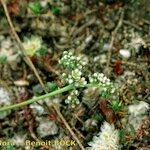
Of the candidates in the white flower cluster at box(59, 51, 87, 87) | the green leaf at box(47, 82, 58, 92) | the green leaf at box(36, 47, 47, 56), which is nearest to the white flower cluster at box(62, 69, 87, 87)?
the white flower cluster at box(59, 51, 87, 87)

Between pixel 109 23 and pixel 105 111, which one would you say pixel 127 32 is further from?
pixel 105 111

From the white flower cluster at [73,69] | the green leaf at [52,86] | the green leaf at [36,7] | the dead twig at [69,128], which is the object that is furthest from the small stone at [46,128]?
the green leaf at [36,7]

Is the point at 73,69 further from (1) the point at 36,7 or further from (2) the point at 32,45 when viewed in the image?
(1) the point at 36,7

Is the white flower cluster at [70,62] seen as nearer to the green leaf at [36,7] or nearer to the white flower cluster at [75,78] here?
the white flower cluster at [75,78]

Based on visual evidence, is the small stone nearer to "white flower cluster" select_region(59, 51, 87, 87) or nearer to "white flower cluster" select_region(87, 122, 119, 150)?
"white flower cluster" select_region(87, 122, 119, 150)

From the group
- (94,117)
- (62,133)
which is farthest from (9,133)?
(94,117)

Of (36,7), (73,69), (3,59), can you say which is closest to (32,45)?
(3,59)
